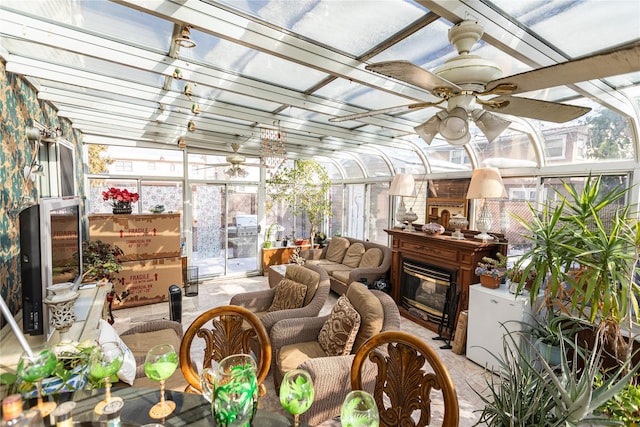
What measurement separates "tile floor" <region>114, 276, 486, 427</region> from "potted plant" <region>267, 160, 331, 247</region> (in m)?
1.80

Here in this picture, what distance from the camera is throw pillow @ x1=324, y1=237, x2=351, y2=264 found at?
6.03 metres

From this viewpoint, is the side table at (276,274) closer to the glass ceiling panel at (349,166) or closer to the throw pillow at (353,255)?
the throw pillow at (353,255)

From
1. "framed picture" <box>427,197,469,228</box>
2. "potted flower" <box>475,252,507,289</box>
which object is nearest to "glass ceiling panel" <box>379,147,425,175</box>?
"framed picture" <box>427,197,469,228</box>

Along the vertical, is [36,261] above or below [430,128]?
below

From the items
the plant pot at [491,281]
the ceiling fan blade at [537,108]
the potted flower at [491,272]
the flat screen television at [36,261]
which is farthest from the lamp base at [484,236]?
the flat screen television at [36,261]

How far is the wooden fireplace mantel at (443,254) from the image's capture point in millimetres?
3479

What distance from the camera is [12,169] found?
214cm

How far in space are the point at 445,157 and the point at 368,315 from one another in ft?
11.2

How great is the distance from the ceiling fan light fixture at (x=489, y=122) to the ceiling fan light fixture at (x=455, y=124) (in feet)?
0.65

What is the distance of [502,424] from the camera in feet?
4.88

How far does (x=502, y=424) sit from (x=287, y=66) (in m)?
2.75

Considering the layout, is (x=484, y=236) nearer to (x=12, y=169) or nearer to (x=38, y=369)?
(x=38, y=369)

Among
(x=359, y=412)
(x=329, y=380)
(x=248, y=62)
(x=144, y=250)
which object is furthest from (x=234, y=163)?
(x=359, y=412)

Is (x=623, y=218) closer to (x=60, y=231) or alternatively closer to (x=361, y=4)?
(x=361, y=4)
